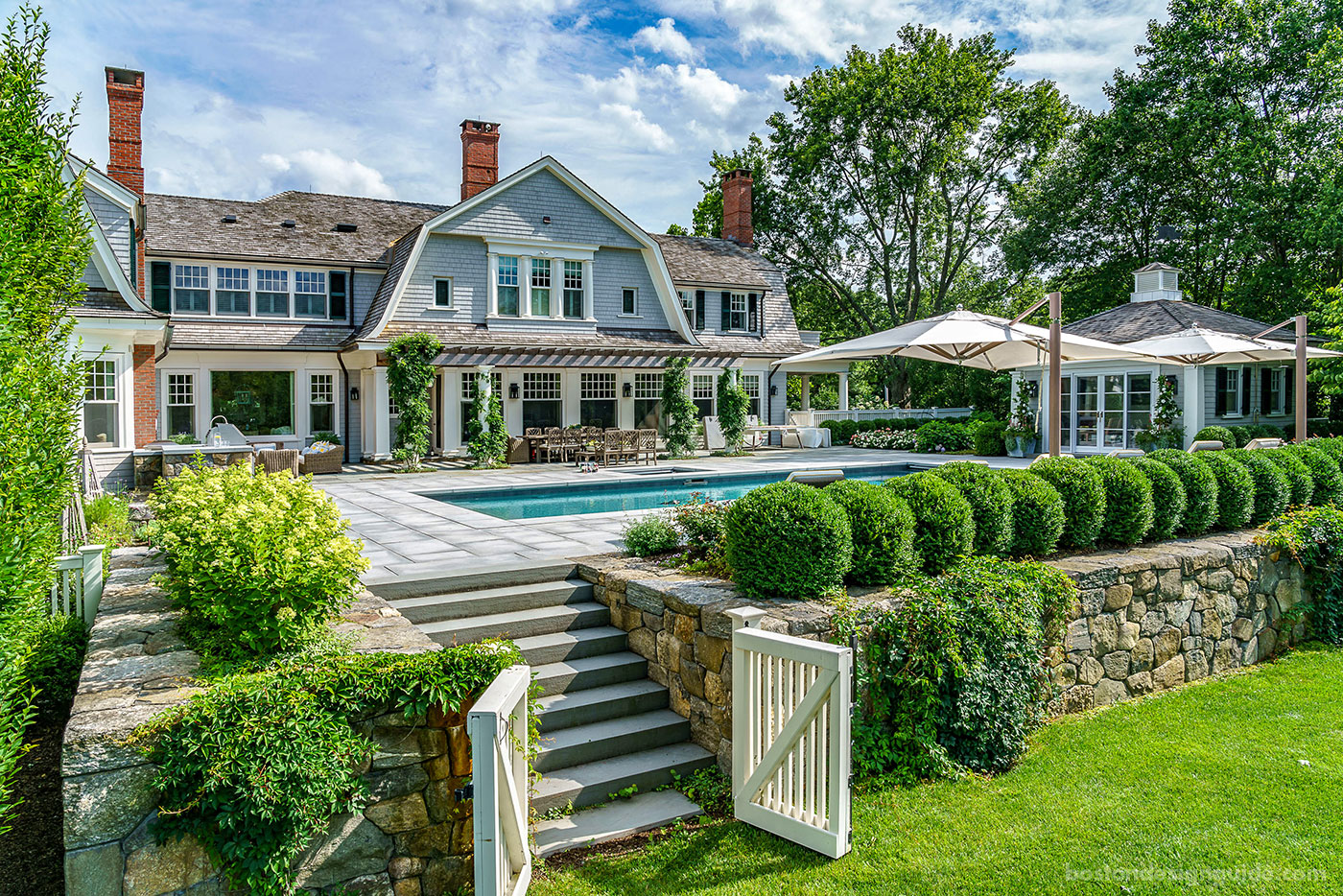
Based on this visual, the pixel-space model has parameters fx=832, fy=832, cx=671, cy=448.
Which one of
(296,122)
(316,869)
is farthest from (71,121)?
(296,122)

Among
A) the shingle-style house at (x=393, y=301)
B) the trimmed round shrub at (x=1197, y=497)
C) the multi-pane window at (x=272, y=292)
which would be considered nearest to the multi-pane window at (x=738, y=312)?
the shingle-style house at (x=393, y=301)

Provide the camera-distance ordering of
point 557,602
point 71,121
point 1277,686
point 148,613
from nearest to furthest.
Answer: point 71,121
point 148,613
point 557,602
point 1277,686

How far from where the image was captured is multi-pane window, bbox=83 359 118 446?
12.8 meters

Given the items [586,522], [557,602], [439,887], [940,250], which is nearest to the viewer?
[439,887]

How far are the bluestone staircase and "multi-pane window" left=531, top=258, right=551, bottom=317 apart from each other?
15873 millimetres

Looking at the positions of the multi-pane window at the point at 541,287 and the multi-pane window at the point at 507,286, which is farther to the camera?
the multi-pane window at the point at 541,287

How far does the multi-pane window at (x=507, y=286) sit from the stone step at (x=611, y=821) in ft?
57.3

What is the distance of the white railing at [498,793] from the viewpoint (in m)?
3.24

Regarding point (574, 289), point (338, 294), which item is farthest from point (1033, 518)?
point (338, 294)

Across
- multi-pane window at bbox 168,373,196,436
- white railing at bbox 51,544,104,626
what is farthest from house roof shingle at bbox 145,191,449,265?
white railing at bbox 51,544,104,626

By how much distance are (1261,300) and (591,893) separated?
27639 millimetres

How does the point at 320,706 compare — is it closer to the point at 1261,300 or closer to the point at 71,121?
the point at 71,121

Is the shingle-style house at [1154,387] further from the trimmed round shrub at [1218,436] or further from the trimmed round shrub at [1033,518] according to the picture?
the trimmed round shrub at [1033,518]

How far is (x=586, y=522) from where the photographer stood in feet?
29.8
